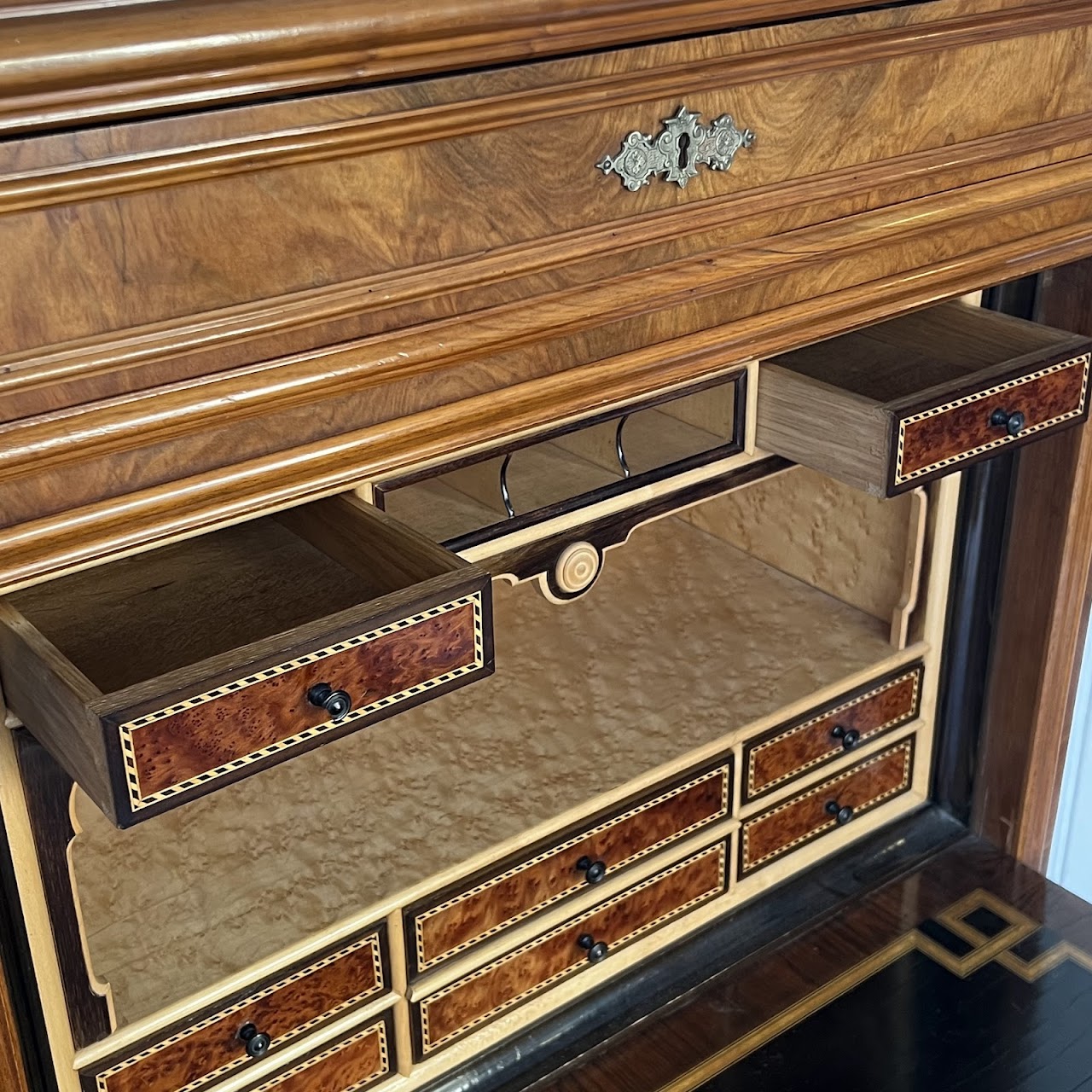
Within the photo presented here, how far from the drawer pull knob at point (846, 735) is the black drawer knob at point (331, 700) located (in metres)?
0.84

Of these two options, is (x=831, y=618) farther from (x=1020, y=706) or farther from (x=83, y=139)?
(x=83, y=139)

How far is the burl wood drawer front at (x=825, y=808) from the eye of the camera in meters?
1.56

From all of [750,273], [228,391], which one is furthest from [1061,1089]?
[228,391]

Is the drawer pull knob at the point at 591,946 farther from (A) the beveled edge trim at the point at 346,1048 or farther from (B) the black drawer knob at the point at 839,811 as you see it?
(B) the black drawer knob at the point at 839,811

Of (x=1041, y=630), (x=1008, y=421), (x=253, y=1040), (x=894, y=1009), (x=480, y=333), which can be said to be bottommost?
(x=894, y=1009)

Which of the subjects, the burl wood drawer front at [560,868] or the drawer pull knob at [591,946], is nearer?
the burl wood drawer front at [560,868]

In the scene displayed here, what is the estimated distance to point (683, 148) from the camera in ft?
3.15

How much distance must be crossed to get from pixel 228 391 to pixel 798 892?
41.7 inches

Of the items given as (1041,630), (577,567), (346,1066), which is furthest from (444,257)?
(1041,630)

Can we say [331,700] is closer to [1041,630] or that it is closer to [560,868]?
[560,868]

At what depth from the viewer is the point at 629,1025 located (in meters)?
1.45

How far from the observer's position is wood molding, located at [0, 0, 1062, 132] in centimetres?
68

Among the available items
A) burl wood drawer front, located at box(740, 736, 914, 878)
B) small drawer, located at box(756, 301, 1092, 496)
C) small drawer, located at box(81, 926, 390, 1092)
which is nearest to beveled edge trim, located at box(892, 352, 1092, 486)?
small drawer, located at box(756, 301, 1092, 496)

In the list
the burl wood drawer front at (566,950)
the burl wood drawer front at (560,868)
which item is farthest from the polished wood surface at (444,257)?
the burl wood drawer front at (566,950)
